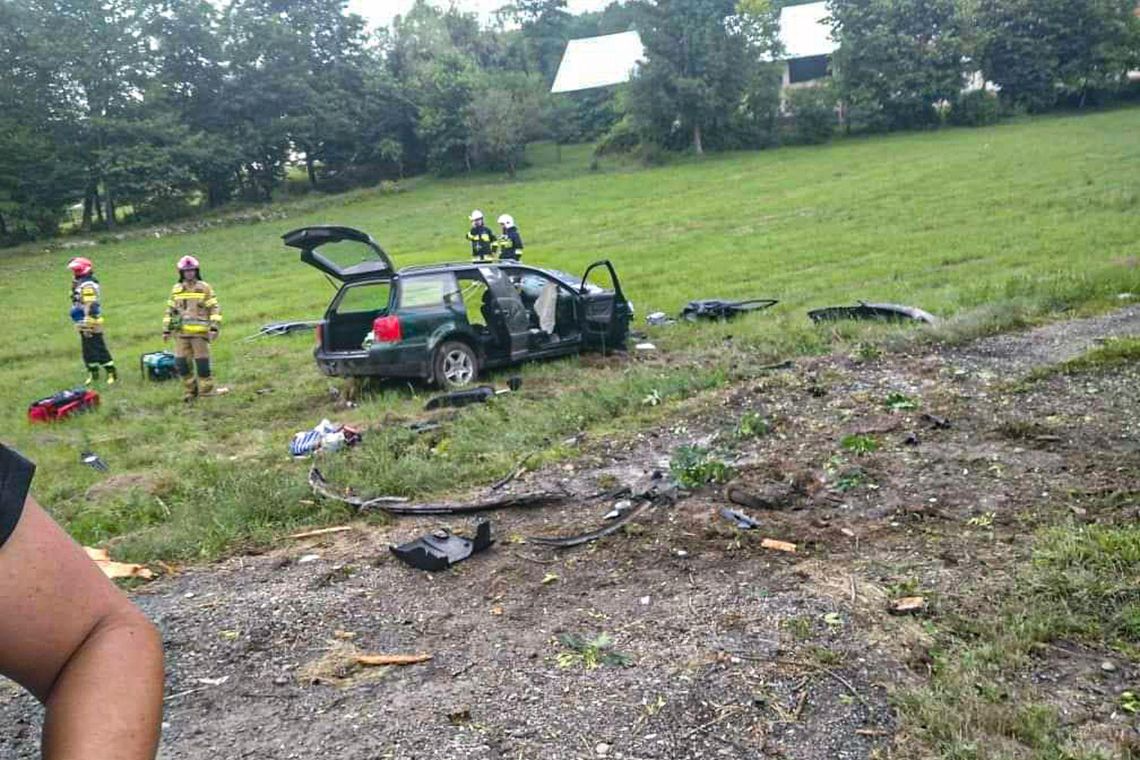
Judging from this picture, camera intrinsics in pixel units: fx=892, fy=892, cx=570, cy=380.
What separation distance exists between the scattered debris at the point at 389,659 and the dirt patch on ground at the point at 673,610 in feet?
0.27

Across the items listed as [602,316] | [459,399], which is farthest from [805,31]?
[459,399]

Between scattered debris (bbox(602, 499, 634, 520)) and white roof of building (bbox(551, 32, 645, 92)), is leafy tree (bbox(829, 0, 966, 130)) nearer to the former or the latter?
white roof of building (bbox(551, 32, 645, 92))

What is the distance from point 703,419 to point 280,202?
41.9 meters

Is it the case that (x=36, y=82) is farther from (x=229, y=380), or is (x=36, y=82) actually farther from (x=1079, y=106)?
(x=1079, y=106)

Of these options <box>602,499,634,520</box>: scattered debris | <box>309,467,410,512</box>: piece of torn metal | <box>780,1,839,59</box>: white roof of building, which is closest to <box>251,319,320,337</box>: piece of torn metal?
<box>309,467,410,512</box>: piece of torn metal

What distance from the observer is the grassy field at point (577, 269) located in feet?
23.9

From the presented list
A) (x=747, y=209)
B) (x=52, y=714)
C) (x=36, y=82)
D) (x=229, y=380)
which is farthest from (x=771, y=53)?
(x=52, y=714)

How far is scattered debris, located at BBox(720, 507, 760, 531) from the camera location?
4.99 metres

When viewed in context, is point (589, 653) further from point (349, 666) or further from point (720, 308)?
point (720, 308)

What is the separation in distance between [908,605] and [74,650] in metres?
3.53

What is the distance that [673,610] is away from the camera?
412 centimetres

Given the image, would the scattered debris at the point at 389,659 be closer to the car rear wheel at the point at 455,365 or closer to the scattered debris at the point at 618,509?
the scattered debris at the point at 618,509

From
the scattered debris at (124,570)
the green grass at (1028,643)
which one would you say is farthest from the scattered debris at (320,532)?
the green grass at (1028,643)

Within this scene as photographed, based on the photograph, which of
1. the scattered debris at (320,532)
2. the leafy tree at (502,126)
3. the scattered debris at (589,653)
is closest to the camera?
the scattered debris at (589,653)
